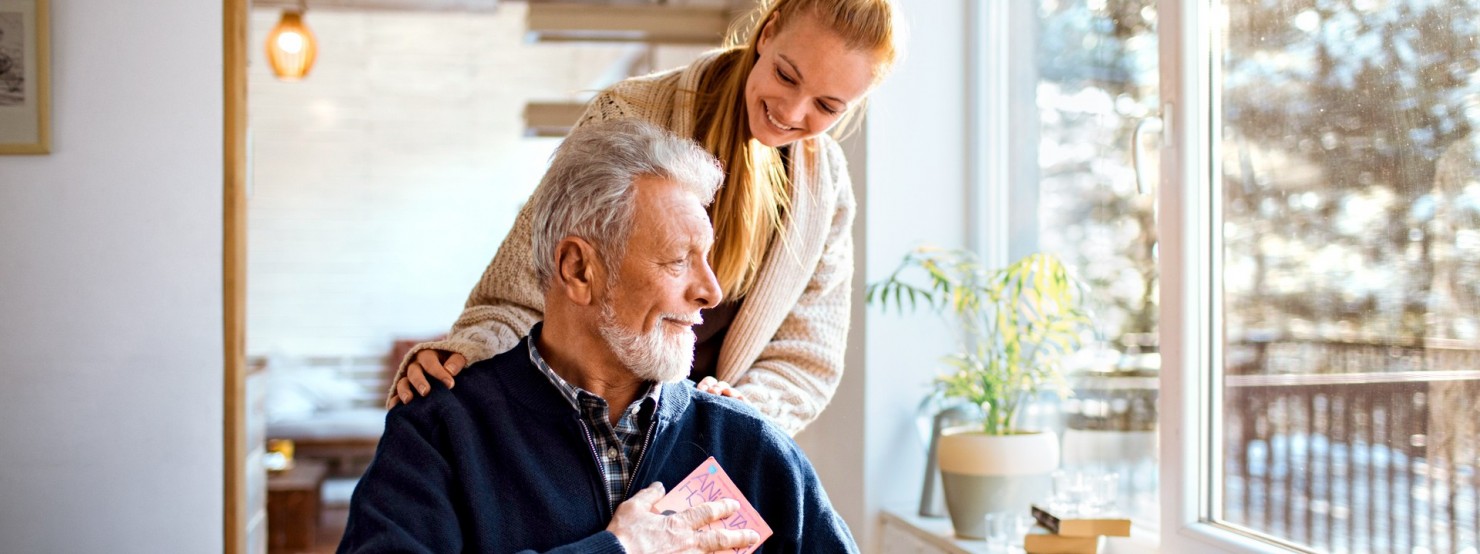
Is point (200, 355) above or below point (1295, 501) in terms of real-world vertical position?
above

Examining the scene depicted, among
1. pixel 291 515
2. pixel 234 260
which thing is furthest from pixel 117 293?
pixel 291 515

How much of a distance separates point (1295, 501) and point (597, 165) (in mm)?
1342

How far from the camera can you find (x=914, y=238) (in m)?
3.20

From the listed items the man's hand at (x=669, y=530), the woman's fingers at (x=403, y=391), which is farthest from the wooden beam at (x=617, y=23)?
the man's hand at (x=669, y=530)

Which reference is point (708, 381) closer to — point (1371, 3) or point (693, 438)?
point (693, 438)

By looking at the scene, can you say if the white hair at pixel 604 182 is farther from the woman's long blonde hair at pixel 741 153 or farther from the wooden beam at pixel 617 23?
the wooden beam at pixel 617 23

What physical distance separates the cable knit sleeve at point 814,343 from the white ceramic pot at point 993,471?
652 millimetres

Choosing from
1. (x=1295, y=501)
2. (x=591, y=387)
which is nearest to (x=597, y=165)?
(x=591, y=387)

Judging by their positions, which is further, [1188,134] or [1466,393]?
[1188,134]

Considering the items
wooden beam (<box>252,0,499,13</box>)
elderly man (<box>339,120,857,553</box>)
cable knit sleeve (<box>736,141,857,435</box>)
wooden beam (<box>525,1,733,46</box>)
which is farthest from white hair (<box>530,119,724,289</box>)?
wooden beam (<box>252,0,499,13</box>)

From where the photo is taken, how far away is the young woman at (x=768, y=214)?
69.0 inches

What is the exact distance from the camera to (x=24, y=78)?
2.87 meters

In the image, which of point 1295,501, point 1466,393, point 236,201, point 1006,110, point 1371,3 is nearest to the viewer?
point 1466,393

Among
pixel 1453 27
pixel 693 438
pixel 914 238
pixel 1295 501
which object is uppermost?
pixel 1453 27
